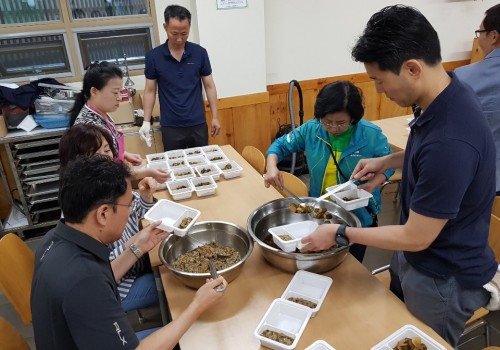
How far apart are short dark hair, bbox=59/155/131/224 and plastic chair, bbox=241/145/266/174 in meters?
1.70

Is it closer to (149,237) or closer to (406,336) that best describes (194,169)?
(149,237)

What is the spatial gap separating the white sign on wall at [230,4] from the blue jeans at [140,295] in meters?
2.92

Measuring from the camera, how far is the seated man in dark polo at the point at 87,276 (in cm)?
101

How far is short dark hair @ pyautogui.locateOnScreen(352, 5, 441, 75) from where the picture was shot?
1.01 metres

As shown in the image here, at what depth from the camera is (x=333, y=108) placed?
1.75m

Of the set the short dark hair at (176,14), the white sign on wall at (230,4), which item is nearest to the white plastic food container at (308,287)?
the short dark hair at (176,14)

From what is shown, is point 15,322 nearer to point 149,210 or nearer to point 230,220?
point 149,210

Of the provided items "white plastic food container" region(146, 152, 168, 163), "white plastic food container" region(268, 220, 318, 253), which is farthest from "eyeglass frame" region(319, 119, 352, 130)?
"white plastic food container" region(146, 152, 168, 163)

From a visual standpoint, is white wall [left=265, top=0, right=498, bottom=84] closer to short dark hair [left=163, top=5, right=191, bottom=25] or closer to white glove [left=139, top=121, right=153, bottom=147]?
short dark hair [left=163, top=5, right=191, bottom=25]

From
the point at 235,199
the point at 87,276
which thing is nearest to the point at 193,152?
the point at 235,199

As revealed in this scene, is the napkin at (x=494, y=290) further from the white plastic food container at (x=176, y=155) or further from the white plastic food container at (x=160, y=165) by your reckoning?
the white plastic food container at (x=176, y=155)

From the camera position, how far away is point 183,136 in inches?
139

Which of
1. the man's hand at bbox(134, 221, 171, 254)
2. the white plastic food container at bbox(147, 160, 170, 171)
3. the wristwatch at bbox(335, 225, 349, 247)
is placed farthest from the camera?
the white plastic food container at bbox(147, 160, 170, 171)

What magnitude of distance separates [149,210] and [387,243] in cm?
117
